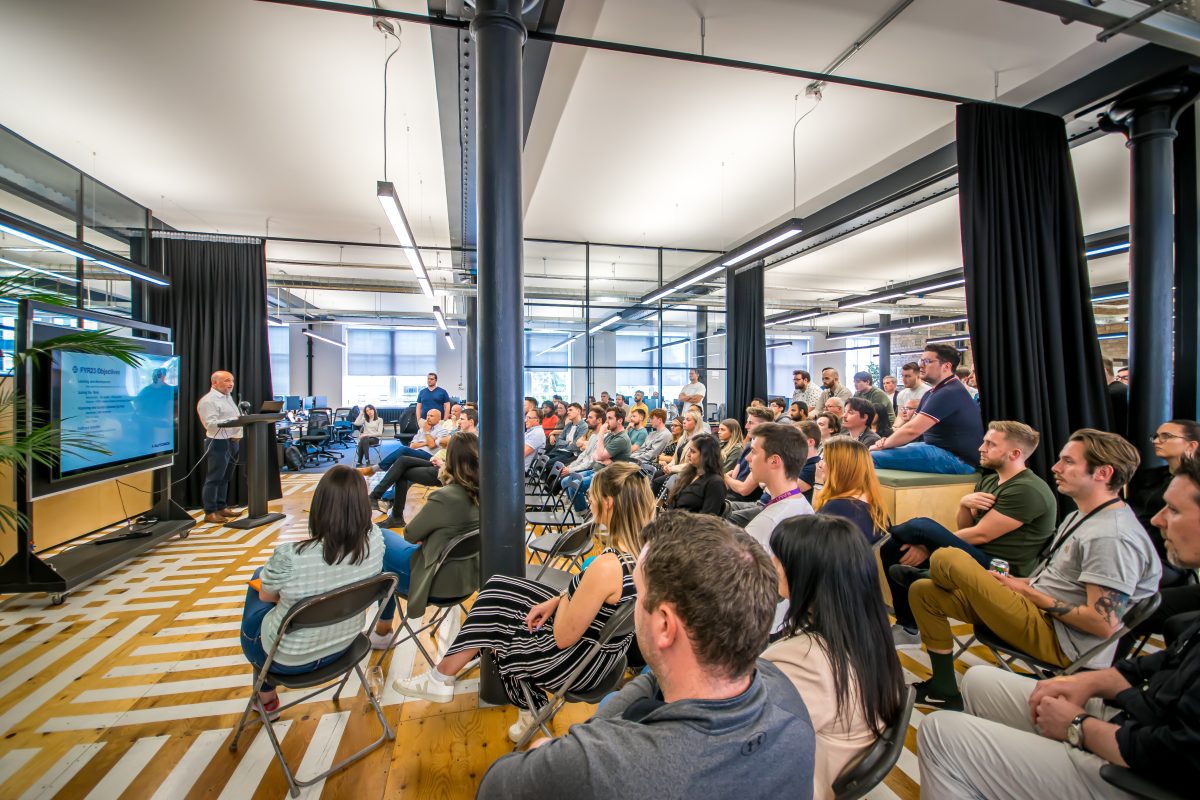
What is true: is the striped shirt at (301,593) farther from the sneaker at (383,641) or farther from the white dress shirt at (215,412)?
the white dress shirt at (215,412)

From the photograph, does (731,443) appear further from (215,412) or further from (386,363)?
(386,363)

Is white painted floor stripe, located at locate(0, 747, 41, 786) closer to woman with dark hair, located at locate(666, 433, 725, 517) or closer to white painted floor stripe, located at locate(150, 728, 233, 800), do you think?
white painted floor stripe, located at locate(150, 728, 233, 800)

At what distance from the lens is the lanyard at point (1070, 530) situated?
76.9 inches

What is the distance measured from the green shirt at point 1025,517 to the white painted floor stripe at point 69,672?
457cm

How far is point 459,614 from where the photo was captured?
3205 mm

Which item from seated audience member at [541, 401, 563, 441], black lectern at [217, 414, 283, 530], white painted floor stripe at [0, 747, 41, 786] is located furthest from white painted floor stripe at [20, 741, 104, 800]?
seated audience member at [541, 401, 563, 441]

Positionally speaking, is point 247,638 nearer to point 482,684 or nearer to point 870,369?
point 482,684

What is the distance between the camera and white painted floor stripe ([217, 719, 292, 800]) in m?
1.83

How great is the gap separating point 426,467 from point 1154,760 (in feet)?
16.1

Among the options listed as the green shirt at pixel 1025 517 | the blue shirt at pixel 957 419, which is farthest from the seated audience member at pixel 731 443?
the green shirt at pixel 1025 517

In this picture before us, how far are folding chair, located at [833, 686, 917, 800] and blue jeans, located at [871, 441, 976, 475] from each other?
285 cm

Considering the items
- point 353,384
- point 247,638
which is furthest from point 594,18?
point 353,384

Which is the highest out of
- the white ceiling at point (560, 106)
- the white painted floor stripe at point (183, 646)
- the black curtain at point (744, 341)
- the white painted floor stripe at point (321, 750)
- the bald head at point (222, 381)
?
the white ceiling at point (560, 106)

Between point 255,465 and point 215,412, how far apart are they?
30.3 inches
